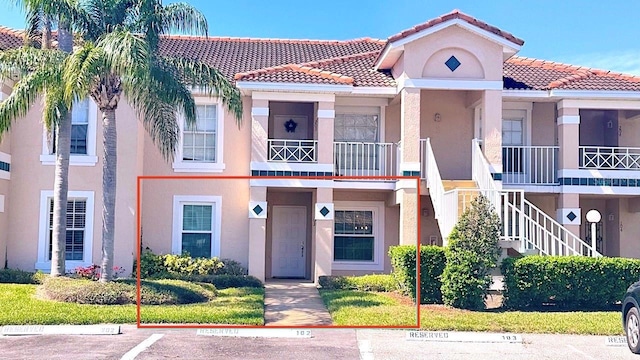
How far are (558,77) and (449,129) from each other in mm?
3551

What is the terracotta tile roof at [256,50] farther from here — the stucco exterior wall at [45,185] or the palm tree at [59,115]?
the palm tree at [59,115]

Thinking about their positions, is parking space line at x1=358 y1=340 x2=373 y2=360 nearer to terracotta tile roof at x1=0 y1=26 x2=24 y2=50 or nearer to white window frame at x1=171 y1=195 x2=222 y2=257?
white window frame at x1=171 y1=195 x2=222 y2=257

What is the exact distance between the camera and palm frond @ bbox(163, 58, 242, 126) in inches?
Result: 597

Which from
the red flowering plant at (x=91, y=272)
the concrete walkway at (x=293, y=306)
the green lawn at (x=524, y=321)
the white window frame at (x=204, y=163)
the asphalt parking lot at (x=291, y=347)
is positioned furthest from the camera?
the white window frame at (x=204, y=163)

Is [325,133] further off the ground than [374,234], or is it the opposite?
[325,133]

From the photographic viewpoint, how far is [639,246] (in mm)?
20734

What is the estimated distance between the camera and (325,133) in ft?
61.6

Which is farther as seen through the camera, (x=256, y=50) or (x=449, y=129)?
(x=256, y=50)

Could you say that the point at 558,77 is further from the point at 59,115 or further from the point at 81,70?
the point at 59,115

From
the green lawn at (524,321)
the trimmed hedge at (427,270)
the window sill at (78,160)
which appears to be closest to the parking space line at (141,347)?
the green lawn at (524,321)

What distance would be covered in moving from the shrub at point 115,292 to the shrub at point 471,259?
205 inches

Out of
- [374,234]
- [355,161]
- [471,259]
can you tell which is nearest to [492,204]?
[471,259]

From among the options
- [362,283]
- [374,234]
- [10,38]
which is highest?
[10,38]

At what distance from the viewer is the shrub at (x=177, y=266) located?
1817 centimetres
